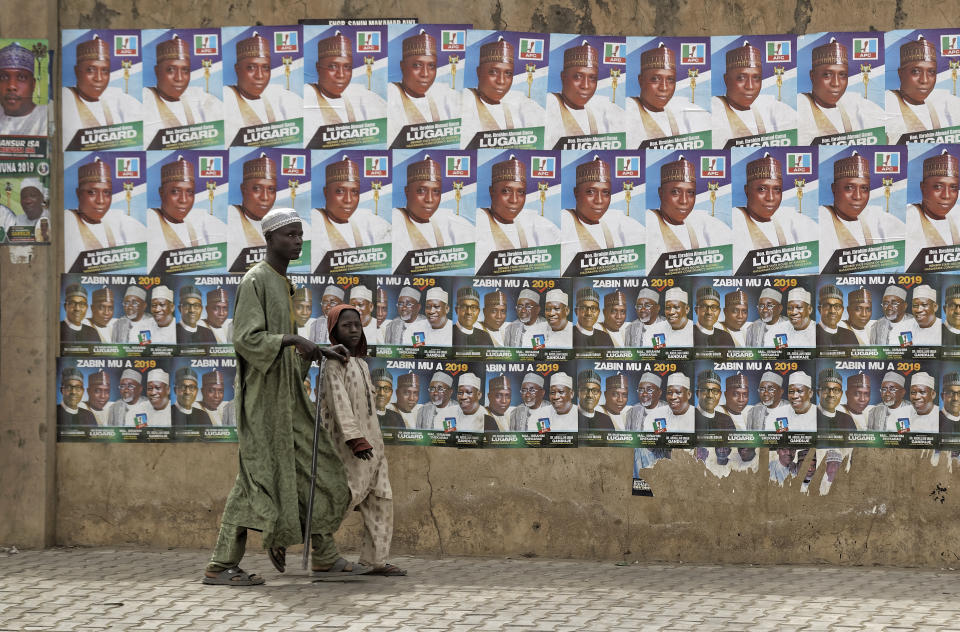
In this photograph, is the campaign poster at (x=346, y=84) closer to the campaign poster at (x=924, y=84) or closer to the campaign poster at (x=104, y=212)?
the campaign poster at (x=104, y=212)

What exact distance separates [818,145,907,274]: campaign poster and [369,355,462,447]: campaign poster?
7.14ft

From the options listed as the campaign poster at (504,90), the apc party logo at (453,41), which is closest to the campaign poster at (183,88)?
the apc party logo at (453,41)

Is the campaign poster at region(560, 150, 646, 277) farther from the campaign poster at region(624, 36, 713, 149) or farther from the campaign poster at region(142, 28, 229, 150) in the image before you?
the campaign poster at region(142, 28, 229, 150)

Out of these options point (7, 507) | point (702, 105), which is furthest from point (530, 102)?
point (7, 507)

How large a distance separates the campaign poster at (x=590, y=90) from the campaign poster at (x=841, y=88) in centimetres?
103

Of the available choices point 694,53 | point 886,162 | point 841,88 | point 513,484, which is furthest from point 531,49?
point 513,484

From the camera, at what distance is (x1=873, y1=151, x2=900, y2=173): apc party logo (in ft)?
23.5

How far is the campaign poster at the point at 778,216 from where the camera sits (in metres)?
7.20

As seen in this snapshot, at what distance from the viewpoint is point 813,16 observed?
23.6 feet

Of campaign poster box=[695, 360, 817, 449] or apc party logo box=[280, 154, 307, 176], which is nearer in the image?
campaign poster box=[695, 360, 817, 449]

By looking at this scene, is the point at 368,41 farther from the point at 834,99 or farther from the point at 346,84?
the point at 834,99

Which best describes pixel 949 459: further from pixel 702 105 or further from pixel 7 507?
pixel 7 507

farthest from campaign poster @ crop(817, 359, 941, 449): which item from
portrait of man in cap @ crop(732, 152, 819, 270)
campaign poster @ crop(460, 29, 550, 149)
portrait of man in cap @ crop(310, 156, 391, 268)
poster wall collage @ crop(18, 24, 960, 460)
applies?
portrait of man in cap @ crop(310, 156, 391, 268)

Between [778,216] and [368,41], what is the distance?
2.59 meters
